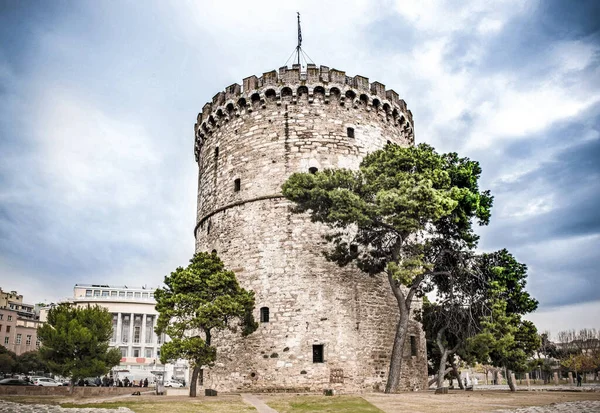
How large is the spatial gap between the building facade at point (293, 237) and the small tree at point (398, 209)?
1.39 metres

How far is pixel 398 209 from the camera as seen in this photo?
1487 cm

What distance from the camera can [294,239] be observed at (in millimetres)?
18109

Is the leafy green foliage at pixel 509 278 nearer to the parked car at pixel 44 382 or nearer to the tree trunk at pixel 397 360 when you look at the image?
the tree trunk at pixel 397 360

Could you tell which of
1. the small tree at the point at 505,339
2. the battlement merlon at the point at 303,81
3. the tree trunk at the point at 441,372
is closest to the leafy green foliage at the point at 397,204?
the small tree at the point at 505,339

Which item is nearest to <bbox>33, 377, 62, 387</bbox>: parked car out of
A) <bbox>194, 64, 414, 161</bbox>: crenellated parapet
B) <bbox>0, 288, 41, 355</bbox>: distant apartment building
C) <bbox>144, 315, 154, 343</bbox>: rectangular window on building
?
<bbox>194, 64, 414, 161</bbox>: crenellated parapet

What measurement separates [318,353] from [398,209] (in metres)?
5.76

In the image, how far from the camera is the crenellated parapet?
19.8 m

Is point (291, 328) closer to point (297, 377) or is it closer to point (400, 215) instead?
point (297, 377)

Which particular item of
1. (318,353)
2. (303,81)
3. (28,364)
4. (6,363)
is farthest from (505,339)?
(28,364)

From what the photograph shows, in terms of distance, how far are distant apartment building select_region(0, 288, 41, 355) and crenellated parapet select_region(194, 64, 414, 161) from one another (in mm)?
52688

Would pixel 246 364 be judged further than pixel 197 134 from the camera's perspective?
No

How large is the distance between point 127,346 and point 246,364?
55.8m

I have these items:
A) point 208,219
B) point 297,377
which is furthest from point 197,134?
point 297,377

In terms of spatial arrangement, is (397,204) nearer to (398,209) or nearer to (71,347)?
(398,209)
